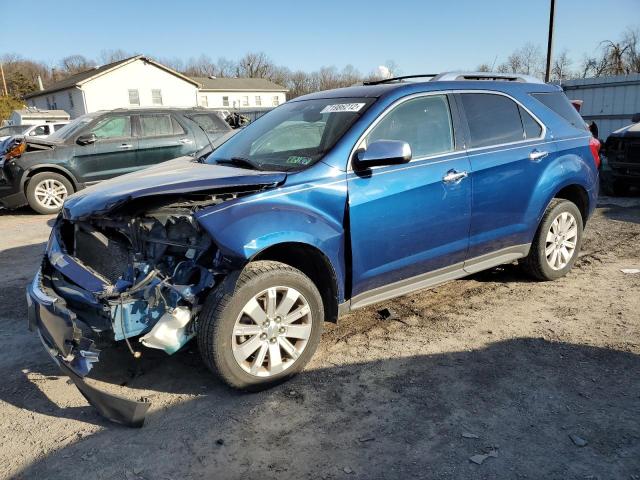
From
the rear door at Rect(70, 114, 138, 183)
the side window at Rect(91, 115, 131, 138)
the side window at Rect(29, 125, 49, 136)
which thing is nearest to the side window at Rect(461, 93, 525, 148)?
the rear door at Rect(70, 114, 138, 183)

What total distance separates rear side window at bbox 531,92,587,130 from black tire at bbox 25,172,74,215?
7.92 meters

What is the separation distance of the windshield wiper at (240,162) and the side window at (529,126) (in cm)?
246

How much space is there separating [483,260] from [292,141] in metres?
1.90

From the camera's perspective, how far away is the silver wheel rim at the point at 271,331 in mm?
3045

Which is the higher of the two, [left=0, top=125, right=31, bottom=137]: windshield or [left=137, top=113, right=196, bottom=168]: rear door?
[left=0, top=125, right=31, bottom=137]: windshield

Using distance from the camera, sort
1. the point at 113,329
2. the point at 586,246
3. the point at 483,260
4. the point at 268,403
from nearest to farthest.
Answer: the point at 113,329
the point at 268,403
the point at 483,260
the point at 586,246

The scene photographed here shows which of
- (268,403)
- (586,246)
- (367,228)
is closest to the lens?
(268,403)

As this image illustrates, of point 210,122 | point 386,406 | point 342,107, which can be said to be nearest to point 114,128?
point 210,122

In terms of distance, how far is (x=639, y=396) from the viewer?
301 centimetres

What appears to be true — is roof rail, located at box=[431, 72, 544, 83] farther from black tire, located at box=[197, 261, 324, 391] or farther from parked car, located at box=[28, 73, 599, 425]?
black tire, located at box=[197, 261, 324, 391]

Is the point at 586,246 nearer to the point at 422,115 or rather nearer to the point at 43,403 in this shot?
the point at 422,115

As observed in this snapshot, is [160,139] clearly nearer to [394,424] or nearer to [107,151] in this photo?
[107,151]

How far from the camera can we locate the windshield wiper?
370 cm

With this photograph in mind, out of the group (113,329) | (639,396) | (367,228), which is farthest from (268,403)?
(639,396)
